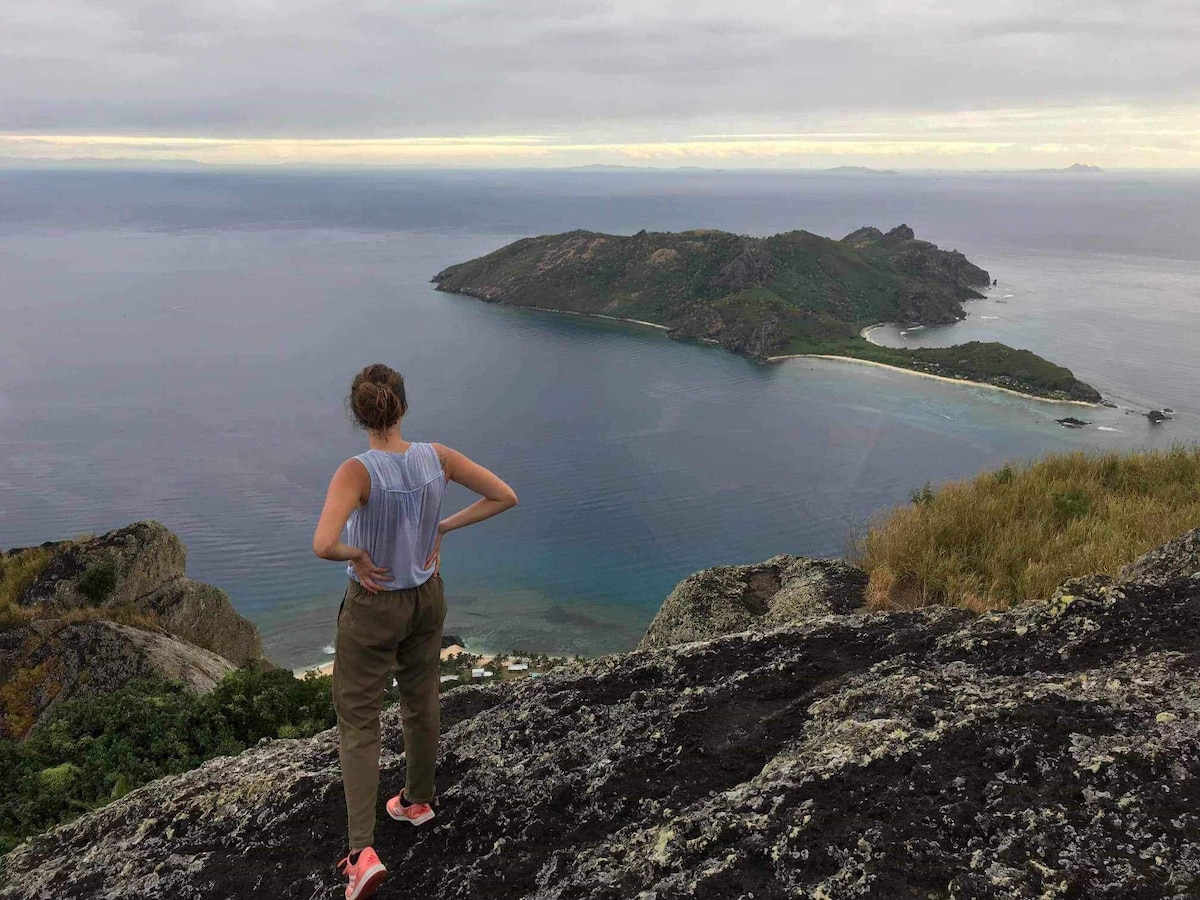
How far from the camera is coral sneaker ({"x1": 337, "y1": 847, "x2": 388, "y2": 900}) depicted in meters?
3.74

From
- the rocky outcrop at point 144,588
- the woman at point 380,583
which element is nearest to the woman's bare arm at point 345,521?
the woman at point 380,583

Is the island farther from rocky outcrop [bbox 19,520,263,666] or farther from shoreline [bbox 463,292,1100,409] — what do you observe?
rocky outcrop [bbox 19,520,263,666]

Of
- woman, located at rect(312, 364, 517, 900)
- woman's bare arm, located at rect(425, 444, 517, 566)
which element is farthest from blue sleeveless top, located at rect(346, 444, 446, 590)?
woman's bare arm, located at rect(425, 444, 517, 566)

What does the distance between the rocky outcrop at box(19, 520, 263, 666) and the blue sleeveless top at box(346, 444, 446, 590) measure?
551 inches

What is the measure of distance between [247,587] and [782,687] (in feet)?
165

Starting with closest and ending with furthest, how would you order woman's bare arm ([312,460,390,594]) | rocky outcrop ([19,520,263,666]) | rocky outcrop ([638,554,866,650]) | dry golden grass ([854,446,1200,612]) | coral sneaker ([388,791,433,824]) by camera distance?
1. woman's bare arm ([312,460,390,594])
2. coral sneaker ([388,791,433,824])
3. dry golden grass ([854,446,1200,612])
4. rocky outcrop ([638,554,866,650])
5. rocky outcrop ([19,520,263,666])

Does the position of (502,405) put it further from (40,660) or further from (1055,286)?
(1055,286)

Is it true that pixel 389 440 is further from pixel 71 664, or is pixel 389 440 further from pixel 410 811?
pixel 71 664

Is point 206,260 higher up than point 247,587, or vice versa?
point 206,260

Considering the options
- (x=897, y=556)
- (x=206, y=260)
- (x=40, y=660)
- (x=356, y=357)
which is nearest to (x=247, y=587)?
(x=40, y=660)

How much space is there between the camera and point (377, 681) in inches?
163

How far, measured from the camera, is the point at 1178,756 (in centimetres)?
348

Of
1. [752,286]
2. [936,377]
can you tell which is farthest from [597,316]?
[936,377]

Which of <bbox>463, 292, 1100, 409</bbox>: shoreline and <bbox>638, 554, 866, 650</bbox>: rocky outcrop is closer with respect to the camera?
<bbox>638, 554, 866, 650</bbox>: rocky outcrop
